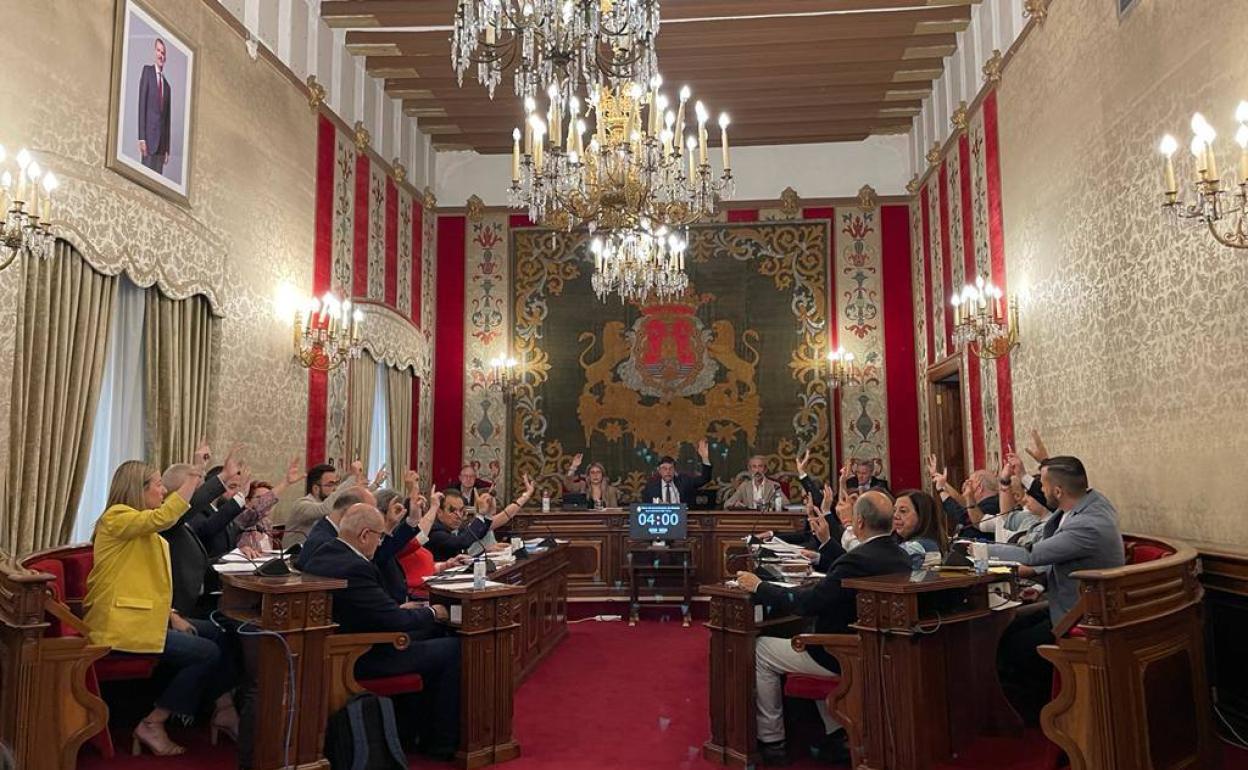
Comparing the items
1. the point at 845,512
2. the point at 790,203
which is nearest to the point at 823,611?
the point at 845,512

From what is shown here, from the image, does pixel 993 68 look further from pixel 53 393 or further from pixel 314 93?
pixel 53 393

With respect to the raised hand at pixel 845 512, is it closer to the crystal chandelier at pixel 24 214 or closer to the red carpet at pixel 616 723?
the red carpet at pixel 616 723

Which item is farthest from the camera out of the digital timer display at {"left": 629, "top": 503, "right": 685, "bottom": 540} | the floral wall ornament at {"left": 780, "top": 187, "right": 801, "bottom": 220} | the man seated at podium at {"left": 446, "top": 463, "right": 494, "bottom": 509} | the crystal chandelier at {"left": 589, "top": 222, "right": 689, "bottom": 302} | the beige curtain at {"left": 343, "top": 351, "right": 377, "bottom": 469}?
the floral wall ornament at {"left": 780, "top": 187, "right": 801, "bottom": 220}

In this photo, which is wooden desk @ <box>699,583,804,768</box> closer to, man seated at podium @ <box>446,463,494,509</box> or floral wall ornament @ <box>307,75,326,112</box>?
man seated at podium @ <box>446,463,494,509</box>

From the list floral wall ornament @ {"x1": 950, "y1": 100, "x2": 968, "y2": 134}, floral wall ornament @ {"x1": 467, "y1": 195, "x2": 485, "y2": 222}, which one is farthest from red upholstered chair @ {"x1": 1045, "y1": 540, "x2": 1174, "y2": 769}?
floral wall ornament @ {"x1": 467, "y1": 195, "x2": 485, "y2": 222}

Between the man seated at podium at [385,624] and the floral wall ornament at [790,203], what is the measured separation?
8528 mm

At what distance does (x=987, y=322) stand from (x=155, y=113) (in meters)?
6.59

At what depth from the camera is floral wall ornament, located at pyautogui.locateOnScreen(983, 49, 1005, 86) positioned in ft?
26.6

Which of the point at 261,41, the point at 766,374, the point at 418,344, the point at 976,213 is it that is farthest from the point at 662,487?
the point at 261,41

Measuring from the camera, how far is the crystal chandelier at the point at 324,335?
793cm

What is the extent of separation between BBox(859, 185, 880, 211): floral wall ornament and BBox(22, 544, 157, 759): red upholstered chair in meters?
9.68

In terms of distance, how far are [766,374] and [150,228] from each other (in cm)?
764

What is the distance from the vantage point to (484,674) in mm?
4617

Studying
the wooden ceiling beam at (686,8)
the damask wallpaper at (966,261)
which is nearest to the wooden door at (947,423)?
the damask wallpaper at (966,261)
